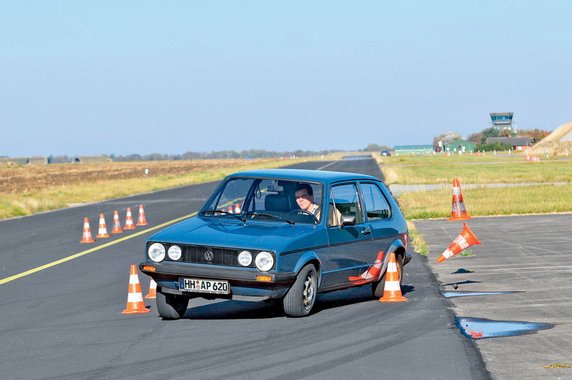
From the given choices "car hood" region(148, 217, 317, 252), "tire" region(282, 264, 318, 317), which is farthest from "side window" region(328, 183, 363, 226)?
"tire" region(282, 264, 318, 317)

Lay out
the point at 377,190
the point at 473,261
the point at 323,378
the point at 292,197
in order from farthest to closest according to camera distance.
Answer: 1. the point at 473,261
2. the point at 377,190
3. the point at 292,197
4. the point at 323,378

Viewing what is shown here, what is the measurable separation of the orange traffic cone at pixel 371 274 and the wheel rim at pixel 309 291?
3.18 feet

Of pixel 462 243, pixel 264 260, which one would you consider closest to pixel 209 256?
pixel 264 260

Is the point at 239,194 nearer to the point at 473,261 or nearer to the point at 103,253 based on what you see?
the point at 473,261

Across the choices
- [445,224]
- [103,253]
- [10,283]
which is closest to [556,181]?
[445,224]

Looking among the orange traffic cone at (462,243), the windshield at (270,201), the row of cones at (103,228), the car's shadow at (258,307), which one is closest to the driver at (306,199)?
the windshield at (270,201)

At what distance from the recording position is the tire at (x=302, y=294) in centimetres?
1120

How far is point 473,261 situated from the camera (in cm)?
1817

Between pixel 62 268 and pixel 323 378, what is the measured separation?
10965mm

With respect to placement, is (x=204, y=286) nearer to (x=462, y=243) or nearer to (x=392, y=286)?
(x=392, y=286)

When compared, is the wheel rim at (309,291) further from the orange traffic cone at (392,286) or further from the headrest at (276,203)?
the orange traffic cone at (392,286)

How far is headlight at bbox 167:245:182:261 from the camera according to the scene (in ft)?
36.8

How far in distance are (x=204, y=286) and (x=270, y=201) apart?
1.72 m

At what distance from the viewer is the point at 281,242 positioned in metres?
11.1
